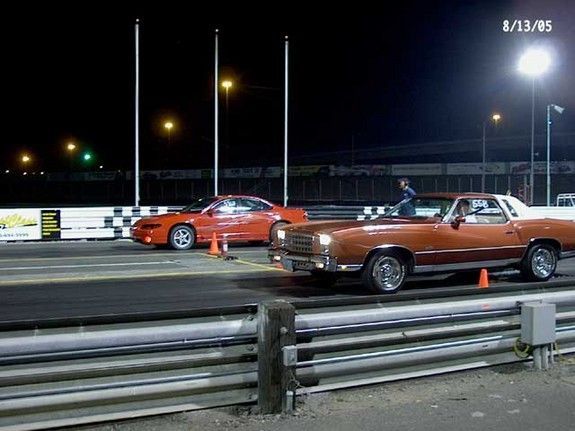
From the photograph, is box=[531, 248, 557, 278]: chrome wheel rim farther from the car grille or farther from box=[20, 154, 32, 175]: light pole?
box=[20, 154, 32, 175]: light pole

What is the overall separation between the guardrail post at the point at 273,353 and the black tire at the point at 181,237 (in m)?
13.5

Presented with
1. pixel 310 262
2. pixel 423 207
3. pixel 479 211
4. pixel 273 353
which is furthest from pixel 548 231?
pixel 273 353

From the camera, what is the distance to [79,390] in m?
4.84

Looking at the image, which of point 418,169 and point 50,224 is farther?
point 418,169

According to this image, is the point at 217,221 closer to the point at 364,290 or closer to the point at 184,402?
the point at 364,290

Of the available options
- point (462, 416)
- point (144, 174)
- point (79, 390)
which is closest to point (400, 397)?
point (462, 416)

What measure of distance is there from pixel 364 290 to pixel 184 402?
6.86m

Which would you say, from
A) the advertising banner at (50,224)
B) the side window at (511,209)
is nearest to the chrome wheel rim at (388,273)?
the side window at (511,209)

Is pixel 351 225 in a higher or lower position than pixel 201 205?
lower

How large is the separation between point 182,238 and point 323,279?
7.23 m

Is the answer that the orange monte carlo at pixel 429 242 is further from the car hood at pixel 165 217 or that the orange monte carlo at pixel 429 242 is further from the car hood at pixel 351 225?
the car hood at pixel 165 217

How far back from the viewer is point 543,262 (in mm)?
12719

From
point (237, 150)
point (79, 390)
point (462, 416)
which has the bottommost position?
point (462, 416)

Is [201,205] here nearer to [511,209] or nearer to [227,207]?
[227,207]
